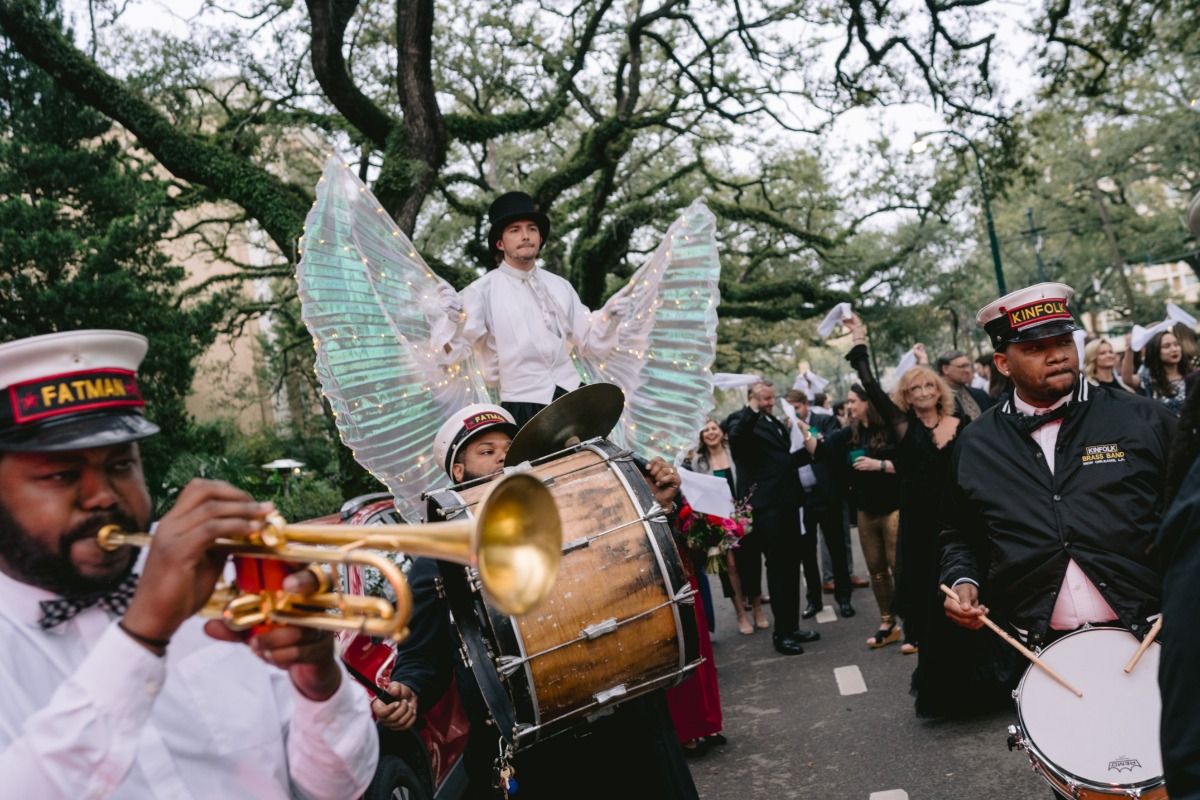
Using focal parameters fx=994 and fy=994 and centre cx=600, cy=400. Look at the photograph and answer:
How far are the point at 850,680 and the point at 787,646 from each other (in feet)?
3.59

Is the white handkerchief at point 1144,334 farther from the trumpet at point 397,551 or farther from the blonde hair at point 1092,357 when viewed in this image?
the trumpet at point 397,551

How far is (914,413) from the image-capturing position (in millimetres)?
7234

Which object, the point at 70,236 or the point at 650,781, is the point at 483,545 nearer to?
the point at 650,781

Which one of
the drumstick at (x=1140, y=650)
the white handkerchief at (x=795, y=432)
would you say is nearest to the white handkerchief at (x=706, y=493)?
the white handkerchief at (x=795, y=432)

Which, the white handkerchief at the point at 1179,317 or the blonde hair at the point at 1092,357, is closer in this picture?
the blonde hair at the point at 1092,357

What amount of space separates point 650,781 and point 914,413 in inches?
181

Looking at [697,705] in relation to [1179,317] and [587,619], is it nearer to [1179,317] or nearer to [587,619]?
[587,619]

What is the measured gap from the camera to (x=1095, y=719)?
3.15 meters

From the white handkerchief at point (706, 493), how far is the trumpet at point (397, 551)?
511cm

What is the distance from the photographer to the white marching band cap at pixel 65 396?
176cm

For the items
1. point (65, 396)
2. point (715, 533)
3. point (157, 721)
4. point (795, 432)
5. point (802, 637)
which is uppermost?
point (65, 396)

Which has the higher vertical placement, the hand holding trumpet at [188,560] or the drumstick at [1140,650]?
the hand holding trumpet at [188,560]

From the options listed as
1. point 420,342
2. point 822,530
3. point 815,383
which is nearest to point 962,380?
point 822,530

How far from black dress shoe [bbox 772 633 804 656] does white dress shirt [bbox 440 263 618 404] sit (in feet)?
14.5
